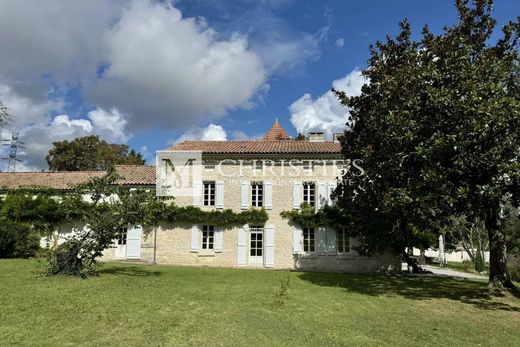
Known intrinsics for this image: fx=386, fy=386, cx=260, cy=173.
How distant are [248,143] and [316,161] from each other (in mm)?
4602

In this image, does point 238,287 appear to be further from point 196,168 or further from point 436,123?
point 196,168

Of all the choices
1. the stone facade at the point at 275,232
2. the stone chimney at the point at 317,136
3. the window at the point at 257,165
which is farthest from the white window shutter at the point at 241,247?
the stone chimney at the point at 317,136

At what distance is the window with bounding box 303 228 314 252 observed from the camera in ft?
68.4

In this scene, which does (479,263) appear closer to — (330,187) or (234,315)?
(330,187)

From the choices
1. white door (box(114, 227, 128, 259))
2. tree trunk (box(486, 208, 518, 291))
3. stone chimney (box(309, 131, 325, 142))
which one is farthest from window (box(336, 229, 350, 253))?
white door (box(114, 227, 128, 259))

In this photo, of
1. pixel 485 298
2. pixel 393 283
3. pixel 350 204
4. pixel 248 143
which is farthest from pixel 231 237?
pixel 485 298

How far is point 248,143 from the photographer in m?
23.5

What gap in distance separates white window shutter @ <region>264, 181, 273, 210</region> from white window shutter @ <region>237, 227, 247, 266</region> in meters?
1.90

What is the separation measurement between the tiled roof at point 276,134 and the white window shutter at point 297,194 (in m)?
7.32

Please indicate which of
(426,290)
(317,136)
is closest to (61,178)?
(317,136)

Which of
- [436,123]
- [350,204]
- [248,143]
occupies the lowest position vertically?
[350,204]

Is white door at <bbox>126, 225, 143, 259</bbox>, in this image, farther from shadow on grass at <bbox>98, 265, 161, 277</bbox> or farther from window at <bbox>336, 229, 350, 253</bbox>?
window at <bbox>336, 229, 350, 253</bbox>

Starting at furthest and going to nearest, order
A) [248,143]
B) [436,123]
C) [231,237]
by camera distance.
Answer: [248,143], [231,237], [436,123]

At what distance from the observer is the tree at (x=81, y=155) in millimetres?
36875
